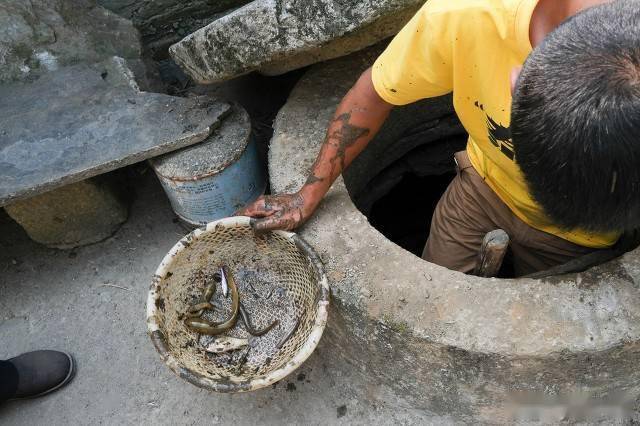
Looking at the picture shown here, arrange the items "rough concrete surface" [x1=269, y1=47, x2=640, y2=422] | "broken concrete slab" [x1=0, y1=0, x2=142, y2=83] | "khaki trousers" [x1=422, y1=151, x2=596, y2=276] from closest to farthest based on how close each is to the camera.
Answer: "rough concrete surface" [x1=269, y1=47, x2=640, y2=422] < "khaki trousers" [x1=422, y1=151, x2=596, y2=276] < "broken concrete slab" [x1=0, y1=0, x2=142, y2=83]

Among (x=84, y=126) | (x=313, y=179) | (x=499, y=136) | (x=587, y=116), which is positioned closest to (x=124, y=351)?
(x=84, y=126)

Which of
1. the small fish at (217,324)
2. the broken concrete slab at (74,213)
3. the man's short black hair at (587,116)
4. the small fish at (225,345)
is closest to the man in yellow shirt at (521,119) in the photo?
the man's short black hair at (587,116)

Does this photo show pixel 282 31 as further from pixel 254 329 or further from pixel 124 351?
pixel 124 351

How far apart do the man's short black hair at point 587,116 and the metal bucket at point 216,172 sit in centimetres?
136

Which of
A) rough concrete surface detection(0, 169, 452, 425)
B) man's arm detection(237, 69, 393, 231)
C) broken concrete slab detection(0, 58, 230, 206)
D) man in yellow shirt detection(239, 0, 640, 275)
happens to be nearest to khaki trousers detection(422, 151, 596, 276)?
man in yellow shirt detection(239, 0, 640, 275)

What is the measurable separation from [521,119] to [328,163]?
88cm

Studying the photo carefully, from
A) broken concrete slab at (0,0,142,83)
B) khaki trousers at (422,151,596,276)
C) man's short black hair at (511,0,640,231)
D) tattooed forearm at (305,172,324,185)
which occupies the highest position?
man's short black hair at (511,0,640,231)

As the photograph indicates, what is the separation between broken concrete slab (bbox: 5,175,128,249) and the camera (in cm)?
246

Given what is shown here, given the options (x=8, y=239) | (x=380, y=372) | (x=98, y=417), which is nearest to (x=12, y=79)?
(x=8, y=239)

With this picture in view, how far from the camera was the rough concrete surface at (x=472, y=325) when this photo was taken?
5.03ft

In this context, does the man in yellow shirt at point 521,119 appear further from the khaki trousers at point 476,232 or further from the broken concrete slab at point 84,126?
the broken concrete slab at point 84,126

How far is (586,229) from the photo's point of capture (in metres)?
1.12

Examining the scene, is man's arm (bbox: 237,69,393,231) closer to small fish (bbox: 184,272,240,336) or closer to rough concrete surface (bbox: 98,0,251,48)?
small fish (bbox: 184,272,240,336)

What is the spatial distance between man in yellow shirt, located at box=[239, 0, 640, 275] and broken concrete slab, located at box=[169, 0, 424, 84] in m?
0.15
